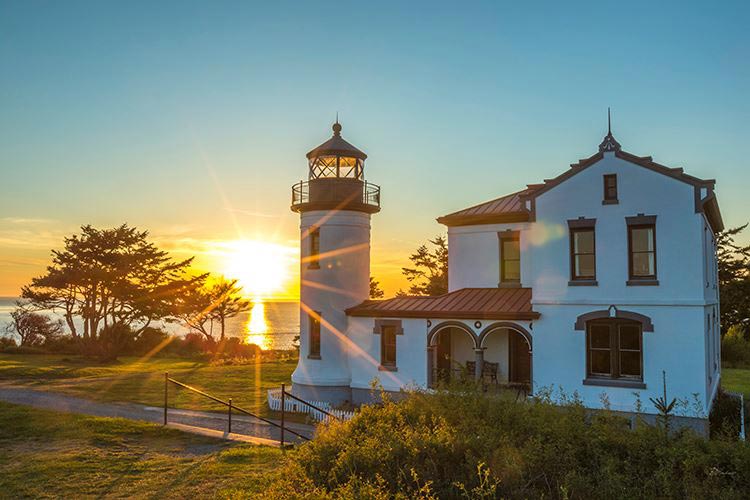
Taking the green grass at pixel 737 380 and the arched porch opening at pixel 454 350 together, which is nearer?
the arched porch opening at pixel 454 350

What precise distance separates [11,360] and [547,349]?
98.7ft

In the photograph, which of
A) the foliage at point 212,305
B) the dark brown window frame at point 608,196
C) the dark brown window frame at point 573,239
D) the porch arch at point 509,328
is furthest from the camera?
the foliage at point 212,305

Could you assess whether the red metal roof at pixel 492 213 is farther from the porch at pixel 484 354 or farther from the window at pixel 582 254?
the porch at pixel 484 354

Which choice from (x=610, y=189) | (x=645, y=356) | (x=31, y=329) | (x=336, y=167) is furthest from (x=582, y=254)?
(x=31, y=329)

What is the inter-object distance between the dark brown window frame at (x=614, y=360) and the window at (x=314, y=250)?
986cm

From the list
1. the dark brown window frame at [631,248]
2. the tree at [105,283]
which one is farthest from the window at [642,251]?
the tree at [105,283]

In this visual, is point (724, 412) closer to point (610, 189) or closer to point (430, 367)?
point (610, 189)

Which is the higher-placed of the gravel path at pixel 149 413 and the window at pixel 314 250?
the window at pixel 314 250

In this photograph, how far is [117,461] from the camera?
12.7m

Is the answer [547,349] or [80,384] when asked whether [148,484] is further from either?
[80,384]

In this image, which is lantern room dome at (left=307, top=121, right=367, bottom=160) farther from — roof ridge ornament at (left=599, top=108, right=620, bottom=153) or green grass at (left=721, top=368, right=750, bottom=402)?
green grass at (left=721, top=368, right=750, bottom=402)

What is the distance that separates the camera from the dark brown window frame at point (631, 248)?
16562 mm

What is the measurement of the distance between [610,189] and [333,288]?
10.1m

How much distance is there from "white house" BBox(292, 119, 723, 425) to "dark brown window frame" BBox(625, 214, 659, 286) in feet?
0.15
